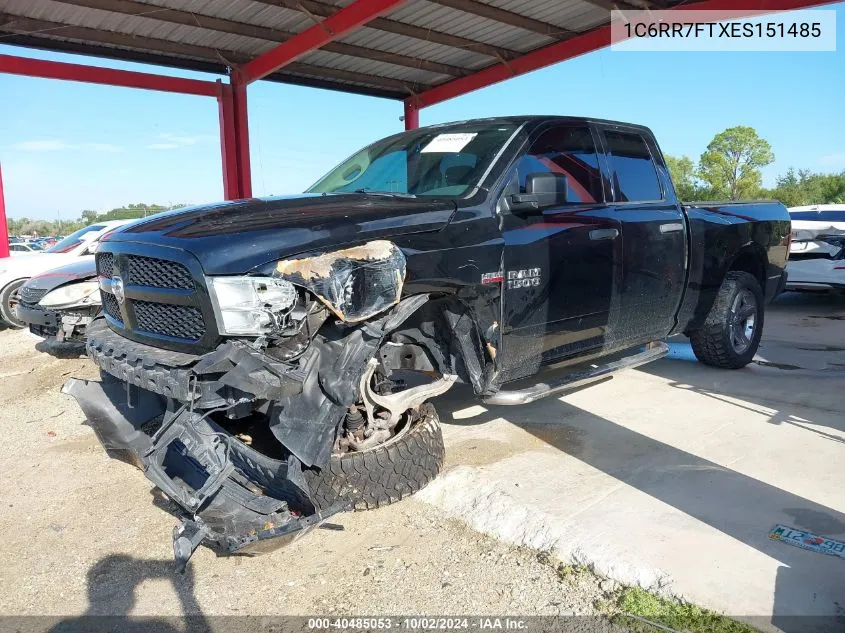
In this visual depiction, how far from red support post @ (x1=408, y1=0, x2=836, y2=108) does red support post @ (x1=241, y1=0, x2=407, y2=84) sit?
3.87 m

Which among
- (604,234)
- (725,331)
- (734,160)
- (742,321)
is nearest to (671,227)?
(604,234)

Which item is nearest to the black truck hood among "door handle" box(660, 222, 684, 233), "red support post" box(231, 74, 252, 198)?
"door handle" box(660, 222, 684, 233)

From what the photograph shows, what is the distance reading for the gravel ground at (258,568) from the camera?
8.84 ft

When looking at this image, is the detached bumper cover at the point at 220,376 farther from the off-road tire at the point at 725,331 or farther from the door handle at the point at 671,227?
the off-road tire at the point at 725,331

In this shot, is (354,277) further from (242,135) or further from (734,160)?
(734,160)

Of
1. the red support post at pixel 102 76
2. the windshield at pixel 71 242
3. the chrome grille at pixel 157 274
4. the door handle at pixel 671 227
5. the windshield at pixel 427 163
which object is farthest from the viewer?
the red support post at pixel 102 76

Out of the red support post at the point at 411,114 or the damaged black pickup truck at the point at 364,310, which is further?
the red support post at the point at 411,114

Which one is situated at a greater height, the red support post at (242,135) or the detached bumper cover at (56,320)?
the red support post at (242,135)

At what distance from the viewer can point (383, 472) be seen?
3289 mm

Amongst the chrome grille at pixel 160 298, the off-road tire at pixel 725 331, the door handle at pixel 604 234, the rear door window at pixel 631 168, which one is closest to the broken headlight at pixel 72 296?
the chrome grille at pixel 160 298

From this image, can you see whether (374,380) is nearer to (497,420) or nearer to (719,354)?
(497,420)

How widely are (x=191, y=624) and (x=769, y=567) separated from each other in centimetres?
233

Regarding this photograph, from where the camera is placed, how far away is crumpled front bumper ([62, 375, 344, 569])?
103 inches

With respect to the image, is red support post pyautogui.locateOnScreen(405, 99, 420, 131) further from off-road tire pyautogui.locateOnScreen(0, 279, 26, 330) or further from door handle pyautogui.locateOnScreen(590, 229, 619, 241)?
door handle pyautogui.locateOnScreen(590, 229, 619, 241)
